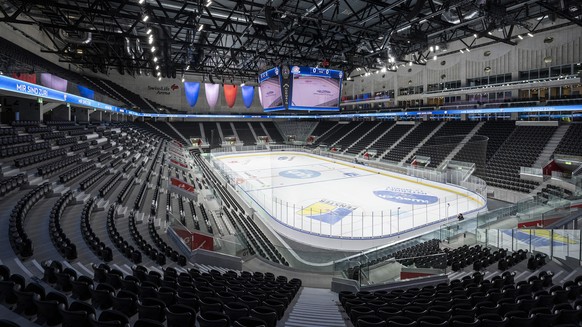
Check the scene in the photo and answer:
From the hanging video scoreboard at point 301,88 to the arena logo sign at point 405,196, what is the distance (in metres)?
6.59

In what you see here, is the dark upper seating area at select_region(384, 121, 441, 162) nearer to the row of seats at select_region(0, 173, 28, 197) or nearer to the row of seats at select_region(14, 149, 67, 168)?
the row of seats at select_region(14, 149, 67, 168)

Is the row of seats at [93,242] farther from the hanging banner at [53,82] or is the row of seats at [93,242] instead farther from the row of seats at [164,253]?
the hanging banner at [53,82]

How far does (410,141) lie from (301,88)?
18.6 m

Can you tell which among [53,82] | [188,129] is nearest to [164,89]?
[188,129]

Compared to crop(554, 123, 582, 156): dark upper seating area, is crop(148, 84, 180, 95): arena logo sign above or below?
above

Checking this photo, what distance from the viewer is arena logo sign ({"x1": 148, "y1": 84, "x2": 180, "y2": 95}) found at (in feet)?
141

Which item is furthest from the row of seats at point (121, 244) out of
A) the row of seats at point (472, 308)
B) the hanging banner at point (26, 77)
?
the hanging banner at point (26, 77)

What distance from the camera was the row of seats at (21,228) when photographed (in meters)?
5.62

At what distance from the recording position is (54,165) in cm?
1238

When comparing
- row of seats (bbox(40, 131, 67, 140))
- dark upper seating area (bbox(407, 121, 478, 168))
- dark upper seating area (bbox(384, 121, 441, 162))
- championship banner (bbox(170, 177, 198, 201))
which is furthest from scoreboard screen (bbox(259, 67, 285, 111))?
dark upper seating area (bbox(384, 121, 441, 162))

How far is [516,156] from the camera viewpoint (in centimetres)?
2106

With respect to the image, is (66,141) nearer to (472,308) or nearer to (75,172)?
(75,172)

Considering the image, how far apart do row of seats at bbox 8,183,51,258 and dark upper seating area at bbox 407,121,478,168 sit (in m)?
24.4

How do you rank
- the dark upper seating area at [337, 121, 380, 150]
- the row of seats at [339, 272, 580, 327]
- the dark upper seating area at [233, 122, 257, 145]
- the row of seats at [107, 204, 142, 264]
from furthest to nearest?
the dark upper seating area at [233, 122, 257, 145] → the dark upper seating area at [337, 121, 380, 150] → the row of seats at [107, 204, 142, 264] → the row of seats at [339, 272, 580, 327]
